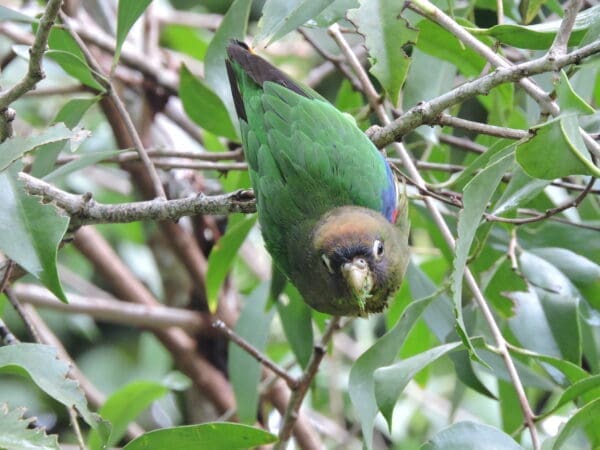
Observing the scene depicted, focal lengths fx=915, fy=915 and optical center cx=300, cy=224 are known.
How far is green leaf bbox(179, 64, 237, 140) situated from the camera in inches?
106

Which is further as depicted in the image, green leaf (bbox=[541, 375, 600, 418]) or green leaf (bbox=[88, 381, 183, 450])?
green leaf (bbox=[88, 381, 183, 450])

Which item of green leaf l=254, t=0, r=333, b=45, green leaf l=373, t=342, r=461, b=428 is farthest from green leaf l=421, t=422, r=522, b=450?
green leaf l=254, t=0, r=333, b=45

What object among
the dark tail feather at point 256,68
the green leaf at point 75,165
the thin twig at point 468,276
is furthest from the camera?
the dark tail feather at point 256,68

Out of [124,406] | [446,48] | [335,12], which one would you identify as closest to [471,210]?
[335,12]

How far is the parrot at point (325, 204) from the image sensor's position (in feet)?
7.22

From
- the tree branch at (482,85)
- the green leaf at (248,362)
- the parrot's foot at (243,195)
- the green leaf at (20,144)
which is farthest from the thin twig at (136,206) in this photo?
the green leaf at (248,362)

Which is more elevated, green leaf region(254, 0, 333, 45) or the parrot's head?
green leaf region(254, 0, 333, 45)

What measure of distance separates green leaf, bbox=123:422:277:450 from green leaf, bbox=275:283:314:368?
798 millimetres

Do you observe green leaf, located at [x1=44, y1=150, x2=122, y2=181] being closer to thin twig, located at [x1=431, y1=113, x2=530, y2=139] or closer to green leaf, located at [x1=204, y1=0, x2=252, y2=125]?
green leaf, located at [x1=204, y1=0, x2=252, y2=125]

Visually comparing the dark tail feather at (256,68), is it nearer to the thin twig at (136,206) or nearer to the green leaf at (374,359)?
the thin twig at (136,206)

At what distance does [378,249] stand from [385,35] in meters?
0.54

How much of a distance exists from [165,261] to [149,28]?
3.22 feet

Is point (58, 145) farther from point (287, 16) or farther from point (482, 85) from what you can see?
point (482, 85)

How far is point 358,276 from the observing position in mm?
2121
